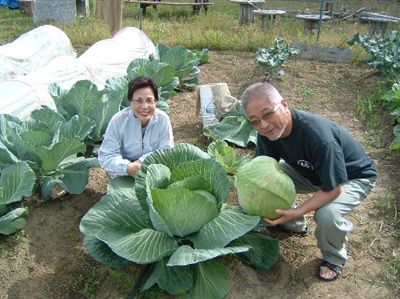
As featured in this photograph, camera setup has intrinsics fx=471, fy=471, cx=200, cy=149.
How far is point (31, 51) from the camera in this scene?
6.72m

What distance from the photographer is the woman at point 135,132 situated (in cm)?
332

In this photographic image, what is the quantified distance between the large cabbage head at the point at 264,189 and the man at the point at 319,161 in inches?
2.5

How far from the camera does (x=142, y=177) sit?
2.77 meters

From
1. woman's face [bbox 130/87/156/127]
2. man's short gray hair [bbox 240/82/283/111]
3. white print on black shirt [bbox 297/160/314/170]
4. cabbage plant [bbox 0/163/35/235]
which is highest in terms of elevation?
man's short gray hair [bbox 240/82/283/111]

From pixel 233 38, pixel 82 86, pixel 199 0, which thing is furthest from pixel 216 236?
pixel 199 0

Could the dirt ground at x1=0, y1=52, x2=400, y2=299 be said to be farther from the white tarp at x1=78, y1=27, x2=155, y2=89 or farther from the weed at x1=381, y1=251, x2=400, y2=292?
the white tarp at x1=78, y1=27, x2=155, y2=89

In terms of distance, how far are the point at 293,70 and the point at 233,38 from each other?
1904mm

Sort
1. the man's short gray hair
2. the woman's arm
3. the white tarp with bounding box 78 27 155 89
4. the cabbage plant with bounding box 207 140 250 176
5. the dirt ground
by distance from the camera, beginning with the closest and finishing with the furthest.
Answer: the man's short gray hair → the dirt ground → the woman's arm → the cabbage plant with bounding box 207 140 250 176 → the white tarp with bounding box 78 27 155 89

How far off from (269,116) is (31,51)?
17.1ft

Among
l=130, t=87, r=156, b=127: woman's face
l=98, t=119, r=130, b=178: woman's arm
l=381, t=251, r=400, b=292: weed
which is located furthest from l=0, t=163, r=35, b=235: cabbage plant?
l=381, t=251, r=400, b=292: weed

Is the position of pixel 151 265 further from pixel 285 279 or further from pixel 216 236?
pixel 285 279

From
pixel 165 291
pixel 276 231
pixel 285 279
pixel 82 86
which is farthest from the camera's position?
pixel 82 86

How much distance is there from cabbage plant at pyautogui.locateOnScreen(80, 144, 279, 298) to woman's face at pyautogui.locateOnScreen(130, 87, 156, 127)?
57 centimetres

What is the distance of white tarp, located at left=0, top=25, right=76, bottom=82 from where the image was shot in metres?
6.37
